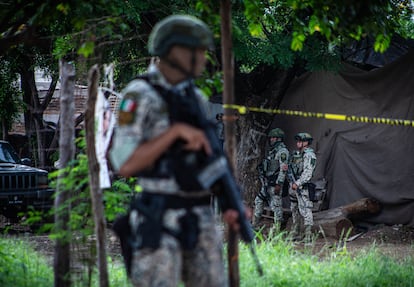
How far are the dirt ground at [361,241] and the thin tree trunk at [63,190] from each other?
3594 mm

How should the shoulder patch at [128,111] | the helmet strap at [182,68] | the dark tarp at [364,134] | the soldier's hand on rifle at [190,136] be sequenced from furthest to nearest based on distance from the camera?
the dark tarp at [364,134]
the helmet strap at [182,68]
the shoulder patch at [128,111]
the soldier's hand on rifle at [190,136]

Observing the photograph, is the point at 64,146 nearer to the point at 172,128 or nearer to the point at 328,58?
the point at 172,128

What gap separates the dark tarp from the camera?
11938 millimetres

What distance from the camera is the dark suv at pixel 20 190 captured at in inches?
456

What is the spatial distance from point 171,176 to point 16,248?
16.9ft

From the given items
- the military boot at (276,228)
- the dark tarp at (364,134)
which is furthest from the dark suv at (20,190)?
the dark tarp at (364,134)

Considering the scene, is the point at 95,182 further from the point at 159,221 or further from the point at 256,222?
the point at 256,222

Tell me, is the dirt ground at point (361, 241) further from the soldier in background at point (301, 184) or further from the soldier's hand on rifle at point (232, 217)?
the soldier's hand on rifle at point (232, 217)

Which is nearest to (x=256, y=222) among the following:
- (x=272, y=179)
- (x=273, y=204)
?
(x=273, y=204)

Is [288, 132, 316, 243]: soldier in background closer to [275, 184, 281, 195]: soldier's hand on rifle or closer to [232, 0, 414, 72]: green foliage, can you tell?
[275, 184, 281, 195]: soldier's hand on rifle

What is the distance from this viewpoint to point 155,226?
3.31 metres

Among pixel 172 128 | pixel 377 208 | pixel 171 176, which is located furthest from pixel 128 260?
pixel 377 208

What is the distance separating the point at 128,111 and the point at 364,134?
991 centimetres

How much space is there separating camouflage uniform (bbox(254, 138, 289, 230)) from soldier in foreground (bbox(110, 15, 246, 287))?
28.0ft
